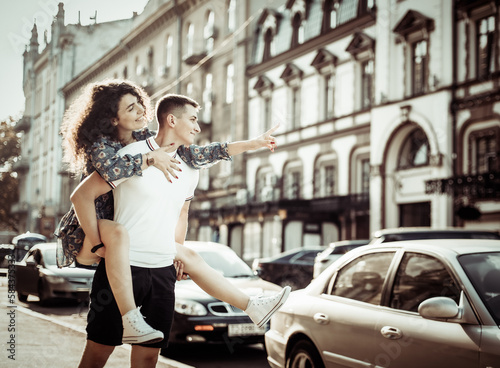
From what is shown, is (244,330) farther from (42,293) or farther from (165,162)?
(42,293)

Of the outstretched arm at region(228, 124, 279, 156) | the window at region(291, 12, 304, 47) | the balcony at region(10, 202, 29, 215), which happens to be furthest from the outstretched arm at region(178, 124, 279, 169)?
the balcony at region(10, 202, 29, 215)

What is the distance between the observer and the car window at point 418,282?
17.4ft

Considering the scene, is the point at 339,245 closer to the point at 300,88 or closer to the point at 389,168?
the point at 389,168

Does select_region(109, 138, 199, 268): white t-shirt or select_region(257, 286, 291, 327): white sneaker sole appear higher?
select_region(109, 138, 199, 268): white t-shirt

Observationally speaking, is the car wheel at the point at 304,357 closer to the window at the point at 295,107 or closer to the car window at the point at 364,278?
the car window at the point at 364,278

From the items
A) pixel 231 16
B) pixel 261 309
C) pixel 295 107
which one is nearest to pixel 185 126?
pixel 261 309

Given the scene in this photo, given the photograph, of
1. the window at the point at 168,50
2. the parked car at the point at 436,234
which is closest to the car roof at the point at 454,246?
the parked car at the point at 436,234

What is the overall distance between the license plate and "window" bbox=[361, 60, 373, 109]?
21291mm

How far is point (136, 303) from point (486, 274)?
2.56 metres

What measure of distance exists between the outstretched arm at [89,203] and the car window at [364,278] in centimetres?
268

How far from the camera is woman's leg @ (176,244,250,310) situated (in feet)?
13.2

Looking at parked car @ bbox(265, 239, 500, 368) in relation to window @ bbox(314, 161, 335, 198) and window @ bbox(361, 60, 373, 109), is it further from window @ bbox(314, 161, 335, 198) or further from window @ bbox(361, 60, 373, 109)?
window @ bbox(314, 161, 335, 198)

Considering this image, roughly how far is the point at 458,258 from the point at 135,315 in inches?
102

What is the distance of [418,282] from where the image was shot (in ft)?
17.9
